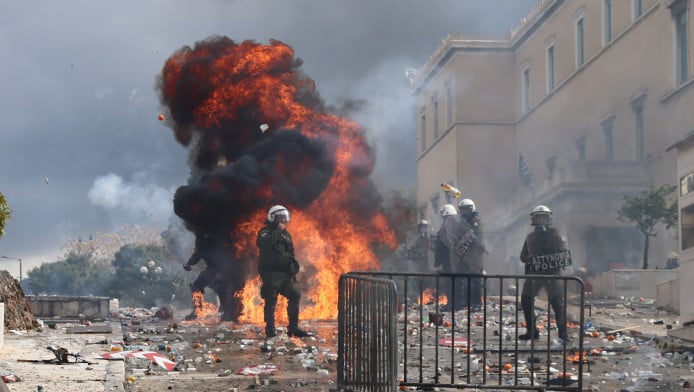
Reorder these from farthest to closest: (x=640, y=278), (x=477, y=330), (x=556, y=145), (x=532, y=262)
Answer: (x=556, y=145) → (x=640, y=278) → (x=477, y=330) → (x=532, y=262)

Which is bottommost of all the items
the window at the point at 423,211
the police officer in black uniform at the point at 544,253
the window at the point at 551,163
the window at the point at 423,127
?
the police officer in black uniform at the point at 544,253

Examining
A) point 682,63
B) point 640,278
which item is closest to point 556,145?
point 682,63

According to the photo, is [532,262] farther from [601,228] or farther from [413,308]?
[601,228]

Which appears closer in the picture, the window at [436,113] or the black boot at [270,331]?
the black boot at [270,331]

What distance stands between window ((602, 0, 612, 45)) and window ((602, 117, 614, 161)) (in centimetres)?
284

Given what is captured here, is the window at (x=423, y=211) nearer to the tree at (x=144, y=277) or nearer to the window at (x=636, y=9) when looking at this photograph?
the tree at (x=144, y=277)

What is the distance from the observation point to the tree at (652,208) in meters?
31.9

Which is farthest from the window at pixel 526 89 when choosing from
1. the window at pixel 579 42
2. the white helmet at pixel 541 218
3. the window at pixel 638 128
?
the white helmet at pixel 541 218

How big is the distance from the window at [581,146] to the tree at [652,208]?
36.1 feet

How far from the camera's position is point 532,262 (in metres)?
15.4

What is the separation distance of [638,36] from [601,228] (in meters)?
6.13

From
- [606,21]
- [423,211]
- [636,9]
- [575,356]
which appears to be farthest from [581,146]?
[575,356]

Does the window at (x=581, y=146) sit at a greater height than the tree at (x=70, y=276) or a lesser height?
greater

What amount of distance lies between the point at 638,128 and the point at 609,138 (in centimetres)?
293
